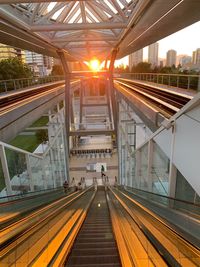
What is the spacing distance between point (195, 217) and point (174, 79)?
941 centimetres

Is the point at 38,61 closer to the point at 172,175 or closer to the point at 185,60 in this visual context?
the point at 185,60

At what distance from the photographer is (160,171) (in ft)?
17.4

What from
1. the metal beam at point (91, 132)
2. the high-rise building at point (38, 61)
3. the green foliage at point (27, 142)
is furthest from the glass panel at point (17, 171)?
the high-rise building at point (38, 61)

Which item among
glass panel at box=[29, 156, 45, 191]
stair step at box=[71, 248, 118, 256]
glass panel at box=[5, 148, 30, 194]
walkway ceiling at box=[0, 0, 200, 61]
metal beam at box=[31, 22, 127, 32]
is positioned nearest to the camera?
stair step at box=[71, 248, 118, 256]

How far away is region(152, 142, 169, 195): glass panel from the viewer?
4.69 meters

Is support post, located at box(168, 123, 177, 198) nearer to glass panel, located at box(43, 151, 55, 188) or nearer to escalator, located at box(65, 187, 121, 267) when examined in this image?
escalator, located at box(65, 187, 121, 267)

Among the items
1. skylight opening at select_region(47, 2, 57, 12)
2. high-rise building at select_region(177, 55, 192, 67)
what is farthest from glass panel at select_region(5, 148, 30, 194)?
high-rise building at select_region(177, 55, 192, 67)

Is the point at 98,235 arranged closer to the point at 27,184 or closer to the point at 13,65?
the point at 27,184

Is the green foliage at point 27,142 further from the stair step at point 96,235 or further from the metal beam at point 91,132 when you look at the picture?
the stair step at point 96,235

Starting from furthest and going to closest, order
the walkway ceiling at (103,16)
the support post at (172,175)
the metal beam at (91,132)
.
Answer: the metal beam at (91,132), the walkway ceiling at (103,16), the support post at (172,175)

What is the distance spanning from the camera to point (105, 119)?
105 feet

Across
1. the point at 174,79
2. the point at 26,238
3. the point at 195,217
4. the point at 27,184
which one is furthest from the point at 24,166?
the point at 174,79

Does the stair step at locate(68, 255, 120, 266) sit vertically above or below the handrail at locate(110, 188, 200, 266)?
below

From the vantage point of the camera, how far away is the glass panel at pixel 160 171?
4694mm
